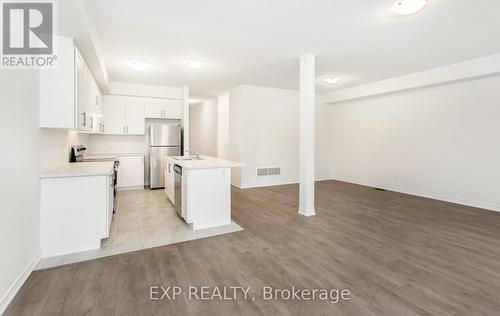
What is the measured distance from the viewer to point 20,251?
2.09 metres

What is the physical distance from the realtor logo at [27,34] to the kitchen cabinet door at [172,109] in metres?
3.76

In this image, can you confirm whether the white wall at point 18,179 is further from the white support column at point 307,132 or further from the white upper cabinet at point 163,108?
the white upper cabinet at point 163,108

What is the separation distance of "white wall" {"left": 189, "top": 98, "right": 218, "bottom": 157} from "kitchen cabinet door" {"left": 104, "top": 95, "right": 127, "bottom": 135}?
9.74ft

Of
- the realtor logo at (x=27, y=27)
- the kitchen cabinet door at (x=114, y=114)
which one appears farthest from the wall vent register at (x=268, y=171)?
the realtor logo at (x=27, y=27)

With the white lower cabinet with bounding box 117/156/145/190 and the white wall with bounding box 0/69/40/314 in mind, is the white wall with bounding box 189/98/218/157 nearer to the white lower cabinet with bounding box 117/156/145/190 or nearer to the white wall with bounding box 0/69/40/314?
the white lower cabinet with bounding box 117/156/145/190

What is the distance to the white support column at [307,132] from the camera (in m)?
4.04

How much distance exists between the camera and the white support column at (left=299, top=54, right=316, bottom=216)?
13.2ft

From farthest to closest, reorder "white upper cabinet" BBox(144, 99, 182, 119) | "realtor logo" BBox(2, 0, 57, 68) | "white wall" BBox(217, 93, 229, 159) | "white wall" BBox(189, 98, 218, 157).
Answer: "white wall" BBox(189, 98, 218, 157) < "white wall" BBox(217, 93, 229, 159) < "white upper cabinet" BBox(144, 99, 182, 119) < "realtor logo" BBox(2, 0, 57, 68)

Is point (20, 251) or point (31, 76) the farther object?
point (31, 76)

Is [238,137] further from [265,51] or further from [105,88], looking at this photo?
[105,88]

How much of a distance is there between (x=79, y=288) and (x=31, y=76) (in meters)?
2.09

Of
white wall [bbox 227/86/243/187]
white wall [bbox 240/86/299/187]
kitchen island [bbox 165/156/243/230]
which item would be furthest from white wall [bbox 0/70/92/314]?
white wall [bbox 240/86/299/187]

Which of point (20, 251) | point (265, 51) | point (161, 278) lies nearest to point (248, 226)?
point (161, 278)

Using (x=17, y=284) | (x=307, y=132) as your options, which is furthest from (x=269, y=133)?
(x=17, y=284)
